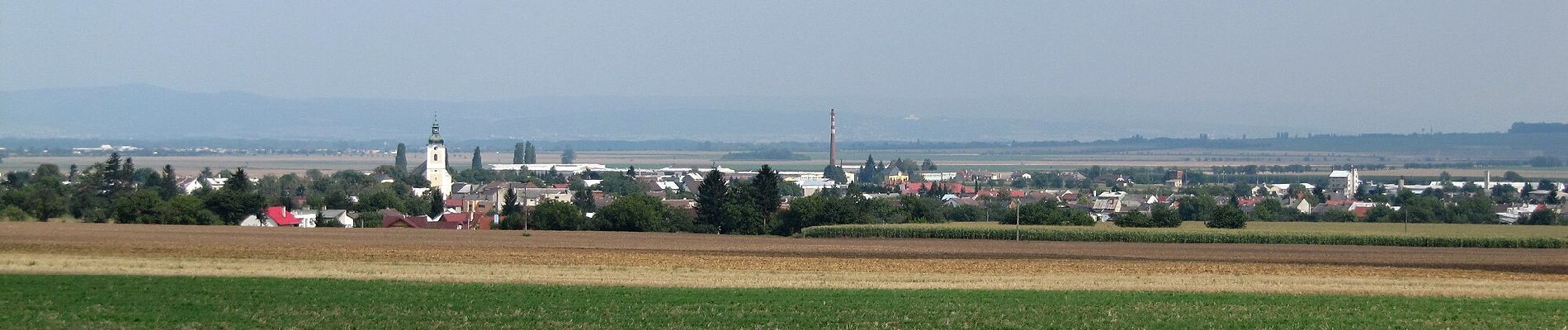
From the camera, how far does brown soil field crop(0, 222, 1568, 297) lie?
92.2ft

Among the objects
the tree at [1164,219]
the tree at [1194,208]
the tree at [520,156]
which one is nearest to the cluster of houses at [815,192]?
the tree at [1194,208]

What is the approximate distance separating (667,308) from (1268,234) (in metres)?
33.9

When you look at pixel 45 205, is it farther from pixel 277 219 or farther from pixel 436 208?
pixel 436 208

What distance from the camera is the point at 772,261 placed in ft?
117

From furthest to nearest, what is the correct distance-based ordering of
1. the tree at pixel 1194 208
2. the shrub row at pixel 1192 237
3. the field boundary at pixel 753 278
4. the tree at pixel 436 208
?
1. the tree at pixel 1194 208
2. the tree at pixel 436 208
3. the shrub row at pixel 1192 237
4. the field boundary at pixel 753 278

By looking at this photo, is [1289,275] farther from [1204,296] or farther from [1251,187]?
[1251,187]

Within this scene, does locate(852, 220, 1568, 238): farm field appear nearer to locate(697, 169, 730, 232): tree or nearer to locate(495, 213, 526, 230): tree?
locate(697, 169, 730, 232): tree

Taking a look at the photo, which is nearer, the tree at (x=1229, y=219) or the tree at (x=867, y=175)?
the tree at (x=1229, y=219)

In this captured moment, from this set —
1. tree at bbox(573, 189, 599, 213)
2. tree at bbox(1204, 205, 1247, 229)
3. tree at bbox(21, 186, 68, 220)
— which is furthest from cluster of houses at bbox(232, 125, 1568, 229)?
tree at bbox(1204, 205, 1247, 229)

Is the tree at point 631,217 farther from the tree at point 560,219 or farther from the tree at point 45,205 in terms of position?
the tree at point 45,205

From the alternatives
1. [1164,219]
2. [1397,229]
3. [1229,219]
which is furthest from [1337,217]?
[1397,229]

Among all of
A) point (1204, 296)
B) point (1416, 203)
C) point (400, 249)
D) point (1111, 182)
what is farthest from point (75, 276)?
point (1111, 182)

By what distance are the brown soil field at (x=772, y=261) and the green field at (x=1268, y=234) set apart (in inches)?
92.4

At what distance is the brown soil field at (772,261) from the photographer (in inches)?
1106
